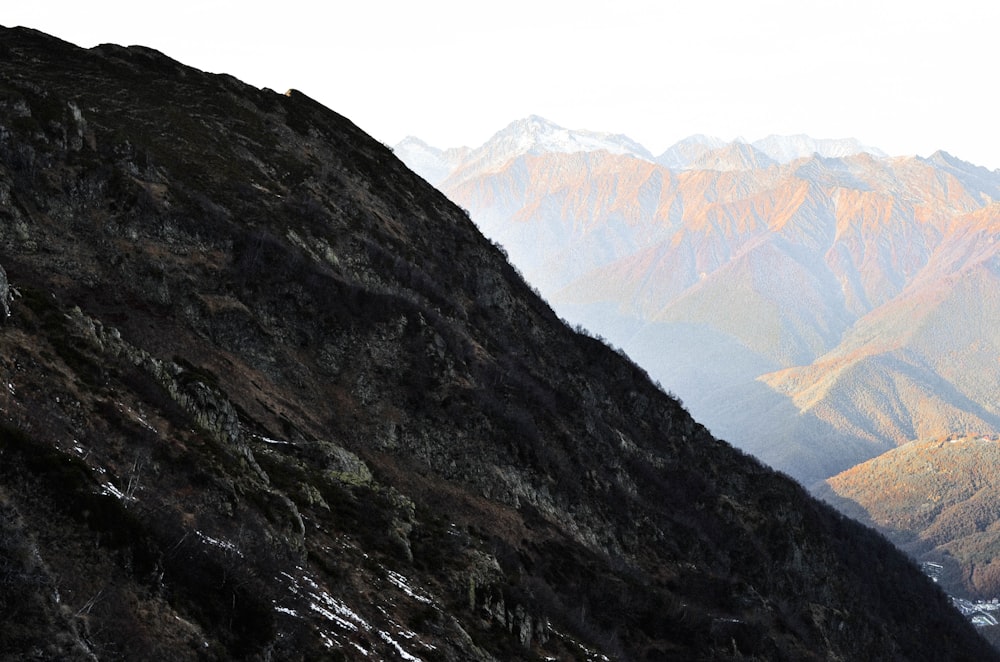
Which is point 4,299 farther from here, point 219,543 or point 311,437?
point 311,437

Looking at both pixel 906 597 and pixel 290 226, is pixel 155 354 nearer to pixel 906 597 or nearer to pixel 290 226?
pixel 290 226

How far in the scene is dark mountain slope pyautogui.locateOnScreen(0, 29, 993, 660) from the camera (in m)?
28.8

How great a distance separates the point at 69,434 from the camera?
31.8 meters

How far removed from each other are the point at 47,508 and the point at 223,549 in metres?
7.04

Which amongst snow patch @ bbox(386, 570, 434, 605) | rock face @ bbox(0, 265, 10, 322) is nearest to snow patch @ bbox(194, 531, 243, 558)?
snow patch @ bbox(386, 570, 434, 605)

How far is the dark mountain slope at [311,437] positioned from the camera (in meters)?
28.8

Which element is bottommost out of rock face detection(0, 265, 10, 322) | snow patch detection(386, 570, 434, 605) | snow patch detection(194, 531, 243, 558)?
snow patch detection(194, 531, 243, 558)

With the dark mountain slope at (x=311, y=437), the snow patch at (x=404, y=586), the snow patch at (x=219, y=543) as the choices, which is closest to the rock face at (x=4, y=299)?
the dark mountain slope at (x=311, y=437)

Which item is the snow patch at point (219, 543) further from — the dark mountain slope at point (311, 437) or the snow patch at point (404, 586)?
the snow patch at point (404, 586)

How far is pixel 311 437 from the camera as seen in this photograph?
57062 mm

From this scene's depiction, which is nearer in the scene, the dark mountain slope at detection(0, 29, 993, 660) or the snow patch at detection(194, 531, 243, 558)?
the dark mountain slope at detection(0, 29, 993, 660)

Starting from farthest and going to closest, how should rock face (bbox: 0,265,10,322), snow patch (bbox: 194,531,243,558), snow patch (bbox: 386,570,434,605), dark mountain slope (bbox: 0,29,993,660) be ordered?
1. snow patch (bbox: 386,570,434,605)
2. rock face (bbox: 0,265,10,322)
3. snow patch (bbox: 194,531,243,558)
4. dark mountain slope (bbox: 0,29,993,660)

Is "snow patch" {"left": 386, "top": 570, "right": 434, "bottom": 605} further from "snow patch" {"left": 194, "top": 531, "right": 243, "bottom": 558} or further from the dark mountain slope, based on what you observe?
"snow patch" {"left": 194, "top": 531, "right": 243, "bottom": 558}

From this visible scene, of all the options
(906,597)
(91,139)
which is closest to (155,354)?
(91,139)
